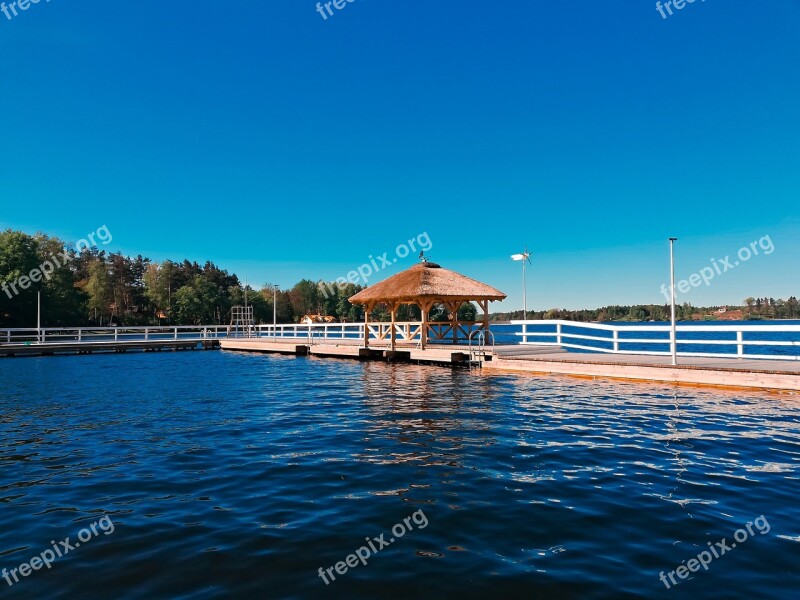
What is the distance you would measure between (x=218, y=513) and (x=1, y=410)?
10.4 m

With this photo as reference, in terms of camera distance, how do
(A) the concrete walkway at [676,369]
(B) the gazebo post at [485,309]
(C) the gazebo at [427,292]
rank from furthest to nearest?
1. (B) the gazebo post at [485,309]
2. (C) the gazebo at [427,292]
3. (A) the concrete walkway at [676,369]

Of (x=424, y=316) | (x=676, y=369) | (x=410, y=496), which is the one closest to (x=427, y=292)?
(x=424, y=316)

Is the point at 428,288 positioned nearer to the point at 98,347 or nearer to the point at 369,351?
the point at 369,351

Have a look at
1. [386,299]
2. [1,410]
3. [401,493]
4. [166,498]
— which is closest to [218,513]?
[166,498]

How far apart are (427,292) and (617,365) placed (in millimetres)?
9150

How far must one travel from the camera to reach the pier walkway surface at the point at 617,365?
42.5 ft

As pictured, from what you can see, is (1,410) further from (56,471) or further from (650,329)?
(650,329)

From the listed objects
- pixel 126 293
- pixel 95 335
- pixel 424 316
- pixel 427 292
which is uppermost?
pixel 126 293

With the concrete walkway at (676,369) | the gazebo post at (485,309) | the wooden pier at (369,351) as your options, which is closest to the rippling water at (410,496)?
the concrete walkway at (676,369)

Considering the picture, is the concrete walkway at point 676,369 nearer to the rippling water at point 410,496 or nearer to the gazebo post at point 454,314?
the rippling water at point 410,496

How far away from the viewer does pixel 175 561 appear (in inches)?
175

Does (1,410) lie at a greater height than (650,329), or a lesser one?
lesser

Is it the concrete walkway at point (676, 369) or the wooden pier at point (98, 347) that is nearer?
the concrete walkway at point (676, 369)

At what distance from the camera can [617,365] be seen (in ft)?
51.2
